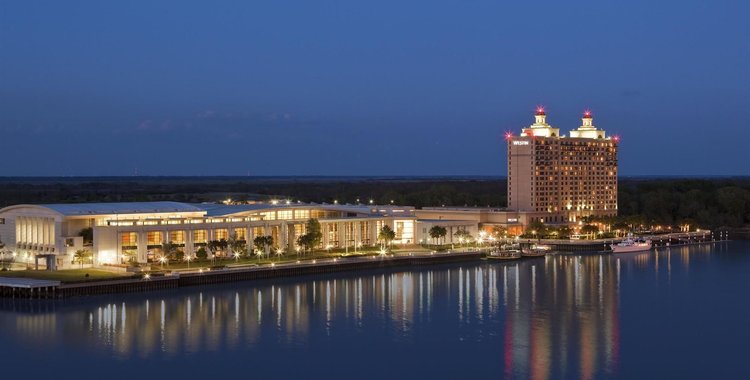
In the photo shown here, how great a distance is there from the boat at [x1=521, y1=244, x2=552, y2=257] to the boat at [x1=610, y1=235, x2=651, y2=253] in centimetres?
418

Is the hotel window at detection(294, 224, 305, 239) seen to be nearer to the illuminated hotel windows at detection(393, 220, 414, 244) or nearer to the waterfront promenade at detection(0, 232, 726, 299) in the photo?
the waterfront promenade at detection(0, 232, 726, 299)

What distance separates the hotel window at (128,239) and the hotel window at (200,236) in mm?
3424

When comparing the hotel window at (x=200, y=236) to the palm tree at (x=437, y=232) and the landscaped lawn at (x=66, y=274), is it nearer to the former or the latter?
the landscaped lawn at (x=66, y=274)

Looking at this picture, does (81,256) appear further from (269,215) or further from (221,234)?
(269,215)

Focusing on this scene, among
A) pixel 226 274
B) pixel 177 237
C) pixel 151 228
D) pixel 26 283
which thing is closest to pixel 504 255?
pixel 226 274

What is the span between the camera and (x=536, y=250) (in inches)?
2349

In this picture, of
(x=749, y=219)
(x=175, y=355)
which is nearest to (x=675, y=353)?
(x=175, y=355)

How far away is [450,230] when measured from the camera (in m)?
61.5

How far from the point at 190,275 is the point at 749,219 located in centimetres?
5275

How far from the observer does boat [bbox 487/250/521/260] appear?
2195 inches

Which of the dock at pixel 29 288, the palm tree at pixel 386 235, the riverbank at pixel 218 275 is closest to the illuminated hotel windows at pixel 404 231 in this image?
the palm tree at pixel 386 235

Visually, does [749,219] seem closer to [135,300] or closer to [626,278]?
[626,278]

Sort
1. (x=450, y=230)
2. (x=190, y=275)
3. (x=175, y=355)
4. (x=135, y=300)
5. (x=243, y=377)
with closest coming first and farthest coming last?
1. (x=243, y=377)
2. (x=175, y=355)
3. (x=135, y=300)
4. (x=190, y=275)
5. (x=450, y=230)

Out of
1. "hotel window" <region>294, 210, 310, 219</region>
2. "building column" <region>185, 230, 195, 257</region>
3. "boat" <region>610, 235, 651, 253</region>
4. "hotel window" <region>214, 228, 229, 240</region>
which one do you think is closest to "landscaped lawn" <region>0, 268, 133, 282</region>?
"building column" <region>185, 230, 195, 257</region>
